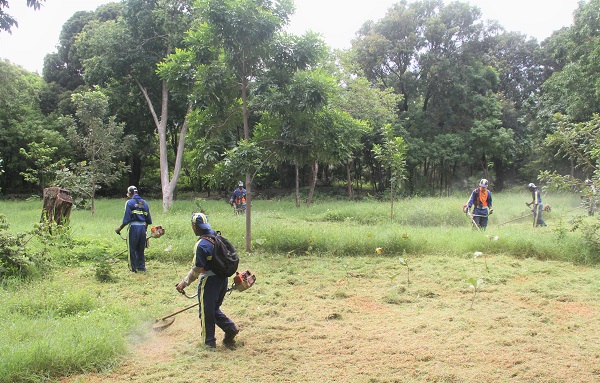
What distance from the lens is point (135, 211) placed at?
8.04m

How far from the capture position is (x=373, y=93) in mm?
23562

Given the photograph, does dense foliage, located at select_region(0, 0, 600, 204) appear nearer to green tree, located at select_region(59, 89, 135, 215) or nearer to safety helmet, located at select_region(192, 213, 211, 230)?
green tree, located at select_region(59, 89, 135, 215)

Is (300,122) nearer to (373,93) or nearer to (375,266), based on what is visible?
(375,266)

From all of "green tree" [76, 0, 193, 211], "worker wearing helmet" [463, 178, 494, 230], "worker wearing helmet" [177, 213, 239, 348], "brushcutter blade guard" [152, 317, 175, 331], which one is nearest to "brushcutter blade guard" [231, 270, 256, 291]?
"worker wearing helmet" [177, 213, 239, 348]

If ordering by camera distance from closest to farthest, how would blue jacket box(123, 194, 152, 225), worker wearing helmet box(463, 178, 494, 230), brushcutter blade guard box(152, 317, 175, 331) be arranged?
brushcutter blade guard box(152, 317, 175, 331)
blue jacket box(123, 194, 152, 225)
worker wearing helmet box(463, 178, 494, 230)

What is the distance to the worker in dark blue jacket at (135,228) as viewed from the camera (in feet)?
26.3

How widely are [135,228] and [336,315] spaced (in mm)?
4438

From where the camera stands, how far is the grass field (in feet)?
13.3

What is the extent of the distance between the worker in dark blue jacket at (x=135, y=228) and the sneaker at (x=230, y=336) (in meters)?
4.01

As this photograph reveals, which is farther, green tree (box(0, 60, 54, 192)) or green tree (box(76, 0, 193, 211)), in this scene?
green tree (box(0, 60, 54, 192))

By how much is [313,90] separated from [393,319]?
535 centimetres

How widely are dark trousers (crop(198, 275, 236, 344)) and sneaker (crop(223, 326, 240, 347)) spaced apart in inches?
1.3

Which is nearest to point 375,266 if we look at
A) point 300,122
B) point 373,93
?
point 300,122

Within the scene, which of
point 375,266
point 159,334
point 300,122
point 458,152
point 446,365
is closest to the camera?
point 446,365
